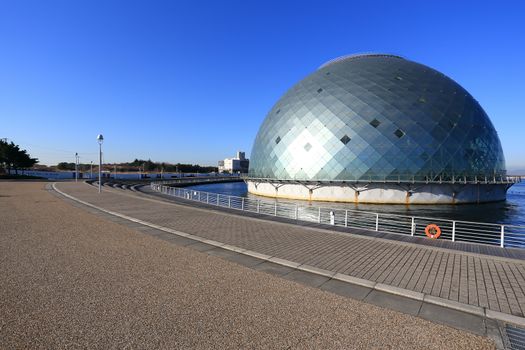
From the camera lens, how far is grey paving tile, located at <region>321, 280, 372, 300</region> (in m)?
6.11

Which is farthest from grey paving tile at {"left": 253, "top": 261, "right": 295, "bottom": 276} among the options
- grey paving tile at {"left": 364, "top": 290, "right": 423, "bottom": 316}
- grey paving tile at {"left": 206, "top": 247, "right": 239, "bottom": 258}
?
grey paving tile at {"left": 364, "top": 290, "right": 423, "bottom": 316}

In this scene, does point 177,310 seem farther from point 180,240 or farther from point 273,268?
point 180,240

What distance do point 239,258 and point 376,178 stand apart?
31.4 metres

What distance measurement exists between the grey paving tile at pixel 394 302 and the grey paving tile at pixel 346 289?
5.6 inches

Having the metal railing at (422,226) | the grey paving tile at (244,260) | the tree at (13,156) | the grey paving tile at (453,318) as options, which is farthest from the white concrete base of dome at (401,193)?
the tree at (13,156)

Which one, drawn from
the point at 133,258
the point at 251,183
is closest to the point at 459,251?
the point at 133,258

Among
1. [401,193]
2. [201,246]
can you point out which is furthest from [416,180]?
[201,246]

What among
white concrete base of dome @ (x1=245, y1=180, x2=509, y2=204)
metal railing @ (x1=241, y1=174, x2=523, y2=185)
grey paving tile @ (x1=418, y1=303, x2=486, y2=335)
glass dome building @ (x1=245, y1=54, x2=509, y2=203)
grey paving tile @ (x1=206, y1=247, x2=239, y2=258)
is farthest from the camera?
glass dome building @ (x1=245, y1=54, x2=509, y2=203)

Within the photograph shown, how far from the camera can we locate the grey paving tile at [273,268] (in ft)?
24.9

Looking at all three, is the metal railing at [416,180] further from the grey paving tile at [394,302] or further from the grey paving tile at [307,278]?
the grey paving tile at [394,302]

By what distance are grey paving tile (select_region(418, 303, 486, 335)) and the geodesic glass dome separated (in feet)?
106

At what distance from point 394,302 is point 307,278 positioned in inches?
81.9

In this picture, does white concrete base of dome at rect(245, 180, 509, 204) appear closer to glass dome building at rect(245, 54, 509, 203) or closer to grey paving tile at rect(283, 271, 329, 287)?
glass dome building at rect(245, 54, 509, 203)

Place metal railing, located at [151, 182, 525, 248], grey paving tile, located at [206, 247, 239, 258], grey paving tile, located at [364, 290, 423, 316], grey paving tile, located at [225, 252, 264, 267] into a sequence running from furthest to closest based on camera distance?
metal railing, located at [151, 182, 525, 248] → grey paving tile, located at [206, 247, 239, 258] → grey paving tile, located at [225, 252, 264, 267] → grey paving tile, located at [364, 290, 423, 316]
